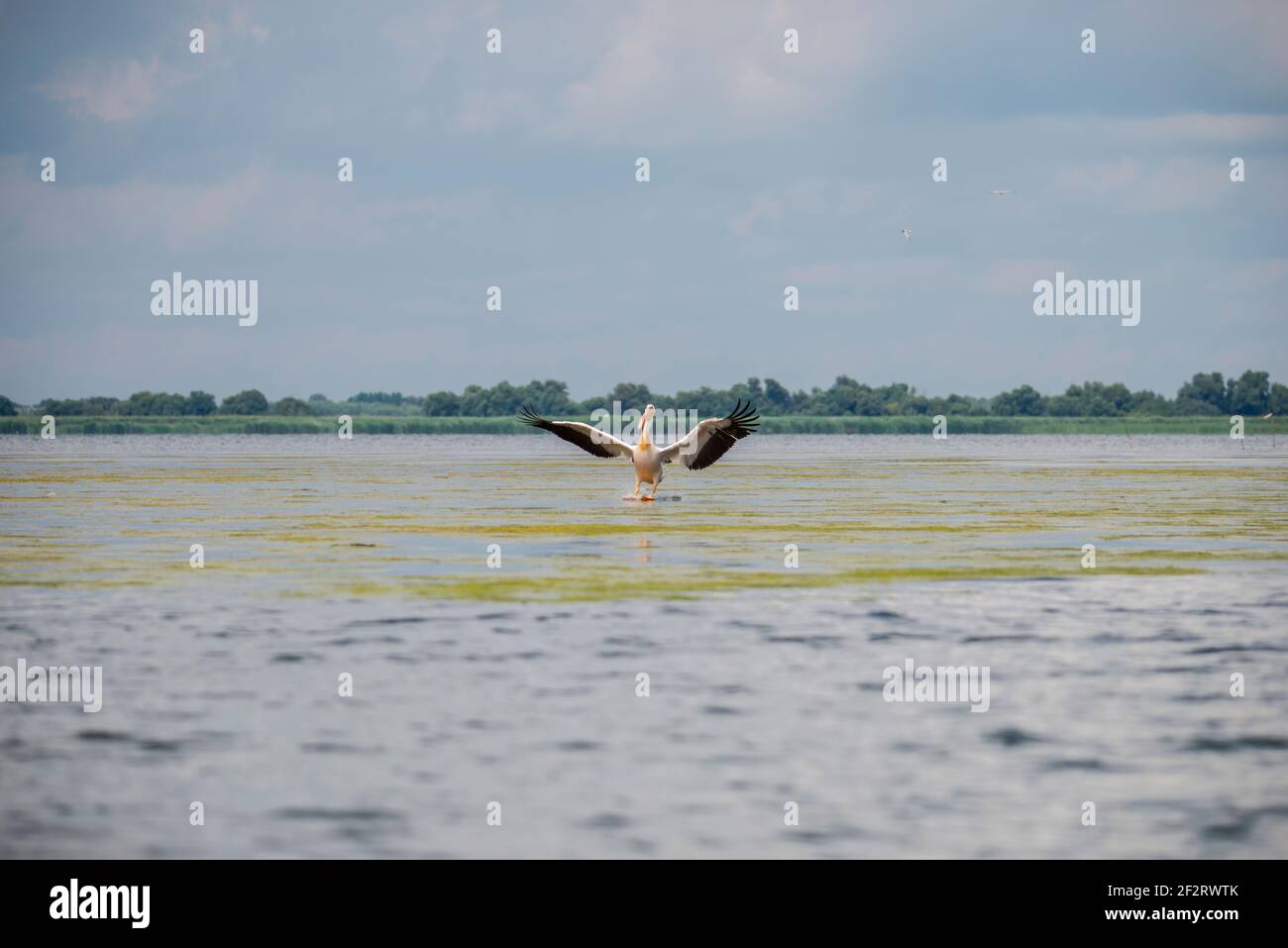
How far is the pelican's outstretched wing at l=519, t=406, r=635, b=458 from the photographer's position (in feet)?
106

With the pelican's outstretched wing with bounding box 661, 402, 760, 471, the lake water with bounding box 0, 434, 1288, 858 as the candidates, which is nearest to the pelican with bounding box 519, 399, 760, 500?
the pelican's outstretched wing with bounding box 661, 402, 760, 471

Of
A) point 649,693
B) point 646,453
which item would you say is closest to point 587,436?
point 646,453

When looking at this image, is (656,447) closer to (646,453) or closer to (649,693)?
(646,453)

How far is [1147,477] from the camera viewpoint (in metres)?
49.6

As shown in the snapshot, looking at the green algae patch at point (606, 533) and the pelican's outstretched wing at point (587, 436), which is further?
the pelican's outstretched wing at point (587, 436)

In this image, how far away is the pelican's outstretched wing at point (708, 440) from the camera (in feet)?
101

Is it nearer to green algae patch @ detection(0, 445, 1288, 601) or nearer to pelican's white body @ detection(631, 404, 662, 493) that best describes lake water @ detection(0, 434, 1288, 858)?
green algae patch @ detection(0, 445, 1288, 601)

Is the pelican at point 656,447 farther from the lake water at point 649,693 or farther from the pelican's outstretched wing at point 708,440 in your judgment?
the lake water at point 649,693

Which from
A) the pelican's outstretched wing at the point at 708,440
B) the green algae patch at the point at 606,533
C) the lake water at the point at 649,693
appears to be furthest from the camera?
the pelican's outstretched wing at the point at 708,440

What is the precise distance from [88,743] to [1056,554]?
15.2 m

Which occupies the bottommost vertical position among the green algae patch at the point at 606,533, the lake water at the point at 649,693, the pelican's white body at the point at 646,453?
the lake water at the point at 649,693

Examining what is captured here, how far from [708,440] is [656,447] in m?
2.06

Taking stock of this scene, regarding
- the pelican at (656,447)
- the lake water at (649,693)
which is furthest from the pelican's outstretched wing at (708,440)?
the lake water at (649,693)

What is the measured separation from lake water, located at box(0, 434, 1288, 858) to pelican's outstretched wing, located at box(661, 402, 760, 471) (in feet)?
10.7
